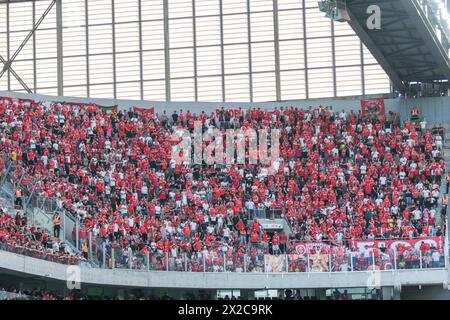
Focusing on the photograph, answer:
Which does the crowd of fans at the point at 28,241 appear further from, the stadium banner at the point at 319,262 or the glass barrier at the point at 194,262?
the stadium banner at the point at 319,262

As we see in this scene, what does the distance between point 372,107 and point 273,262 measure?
20036 millimetres

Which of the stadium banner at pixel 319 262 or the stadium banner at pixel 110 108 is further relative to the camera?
the stadium banner at pixel 110 108

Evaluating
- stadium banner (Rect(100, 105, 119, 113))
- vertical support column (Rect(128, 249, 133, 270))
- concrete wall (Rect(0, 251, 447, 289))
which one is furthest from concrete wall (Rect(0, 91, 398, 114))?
vertical support column (Rect(128, 249, 133, 270))

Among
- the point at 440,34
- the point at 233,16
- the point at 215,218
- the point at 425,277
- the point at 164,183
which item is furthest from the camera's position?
the point at 233,16

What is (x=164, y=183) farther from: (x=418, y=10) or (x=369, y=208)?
(x=418, y=10)

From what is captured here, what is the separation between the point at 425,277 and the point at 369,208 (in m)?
5.95

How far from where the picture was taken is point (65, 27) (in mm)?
65312

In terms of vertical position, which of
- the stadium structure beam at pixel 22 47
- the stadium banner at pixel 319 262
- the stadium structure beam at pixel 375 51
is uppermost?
the stadium structure beam at pixel 22 47

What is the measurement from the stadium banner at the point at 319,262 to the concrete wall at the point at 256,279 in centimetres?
81

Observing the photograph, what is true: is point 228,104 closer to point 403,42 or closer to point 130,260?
point 403,42

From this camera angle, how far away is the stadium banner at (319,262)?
1609 inches

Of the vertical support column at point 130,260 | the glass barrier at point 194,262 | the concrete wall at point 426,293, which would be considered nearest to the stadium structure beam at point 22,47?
the vertical support column at point 130,260
